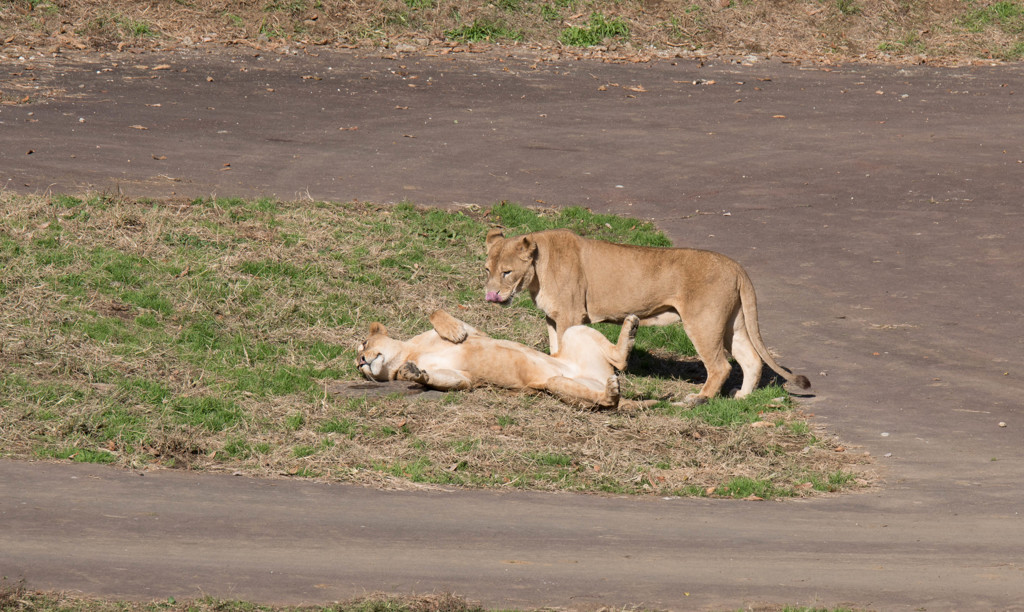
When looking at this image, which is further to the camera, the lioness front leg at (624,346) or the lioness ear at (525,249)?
the lioness ear at (525,249)

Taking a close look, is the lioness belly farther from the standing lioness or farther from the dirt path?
the dirt path

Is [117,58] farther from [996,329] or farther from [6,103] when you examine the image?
[996,329]

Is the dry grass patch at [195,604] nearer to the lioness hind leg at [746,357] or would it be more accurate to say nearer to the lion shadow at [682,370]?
the lioness hind leg at [746,357]

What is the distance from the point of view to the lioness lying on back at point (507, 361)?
10812mm

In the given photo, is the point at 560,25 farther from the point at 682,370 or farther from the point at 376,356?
the point at 376,356

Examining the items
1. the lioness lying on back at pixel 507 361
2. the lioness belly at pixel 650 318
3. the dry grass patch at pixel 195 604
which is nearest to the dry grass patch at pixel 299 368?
the lioness lying on back at pixel 507 361

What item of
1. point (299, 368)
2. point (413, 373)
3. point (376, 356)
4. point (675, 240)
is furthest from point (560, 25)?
point (413, 373)

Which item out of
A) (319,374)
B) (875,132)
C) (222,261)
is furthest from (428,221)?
(875,132)

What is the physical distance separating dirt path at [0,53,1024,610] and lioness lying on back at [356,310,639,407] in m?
2.00

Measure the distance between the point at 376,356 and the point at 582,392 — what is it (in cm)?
193

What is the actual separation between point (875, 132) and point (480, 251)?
9578mm

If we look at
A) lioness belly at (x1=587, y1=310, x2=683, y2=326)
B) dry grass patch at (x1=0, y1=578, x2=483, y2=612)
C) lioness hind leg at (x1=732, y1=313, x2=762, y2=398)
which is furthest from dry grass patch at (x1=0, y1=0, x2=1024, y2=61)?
dry grass patch at (x1=0, y1=578, x2=483, y2=612)

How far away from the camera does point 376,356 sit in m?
11.1

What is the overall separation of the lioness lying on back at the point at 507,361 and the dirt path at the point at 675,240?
78.9 inches
